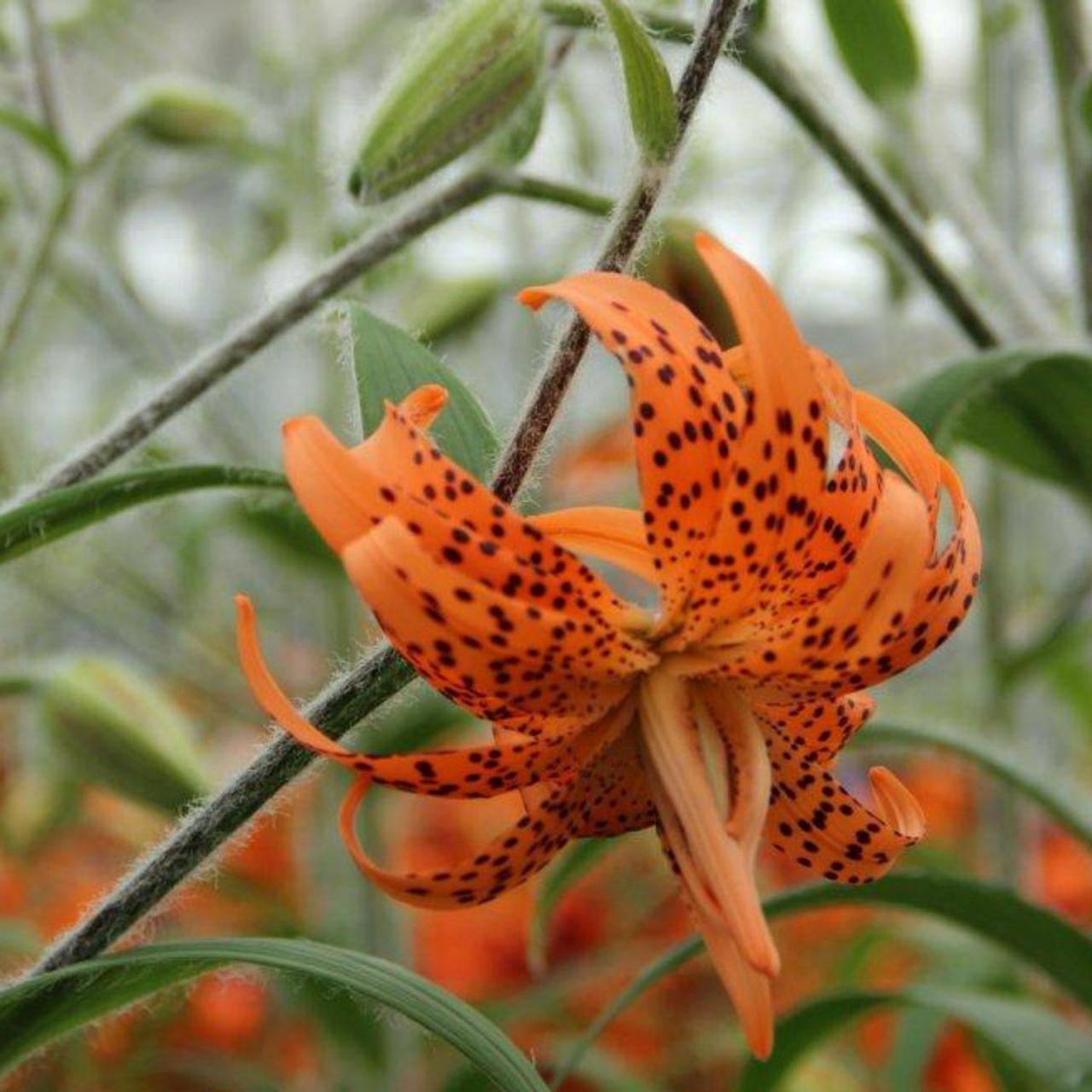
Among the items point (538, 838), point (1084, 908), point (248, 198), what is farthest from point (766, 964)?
point (1084, 908)

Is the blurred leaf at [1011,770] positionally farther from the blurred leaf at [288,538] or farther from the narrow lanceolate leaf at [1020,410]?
the blurred leaf at [288,538]

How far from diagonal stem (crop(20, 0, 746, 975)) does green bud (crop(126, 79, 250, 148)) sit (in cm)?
52

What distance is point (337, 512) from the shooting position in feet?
1.18

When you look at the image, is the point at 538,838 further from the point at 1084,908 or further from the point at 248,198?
the point at 1084,908

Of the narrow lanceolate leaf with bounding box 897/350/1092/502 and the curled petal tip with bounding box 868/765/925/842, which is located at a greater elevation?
the narrow lanceolate leaf with bounding box 897/350/1092/502

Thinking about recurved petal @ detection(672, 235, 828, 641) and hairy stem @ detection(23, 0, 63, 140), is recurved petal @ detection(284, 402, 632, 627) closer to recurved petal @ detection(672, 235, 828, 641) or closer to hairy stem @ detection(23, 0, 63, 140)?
recurved petal @ detection(672, 235, 828, 641)

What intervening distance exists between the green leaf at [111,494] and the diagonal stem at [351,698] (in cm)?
10

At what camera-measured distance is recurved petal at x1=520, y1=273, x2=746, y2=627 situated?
0.37 metres

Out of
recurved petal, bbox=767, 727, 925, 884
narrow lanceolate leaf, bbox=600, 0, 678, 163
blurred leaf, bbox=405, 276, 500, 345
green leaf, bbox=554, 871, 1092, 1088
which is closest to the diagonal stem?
narrow lanceolate leaf, bbox=600, 0, 678, 163

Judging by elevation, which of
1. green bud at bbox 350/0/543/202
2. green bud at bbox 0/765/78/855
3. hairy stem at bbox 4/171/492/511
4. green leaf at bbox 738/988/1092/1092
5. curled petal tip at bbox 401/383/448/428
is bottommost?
green leaf at bbox 738/988/1092/1092

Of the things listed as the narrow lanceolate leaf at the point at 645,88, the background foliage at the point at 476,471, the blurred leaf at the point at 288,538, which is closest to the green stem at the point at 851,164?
the background foliage at the point at 476,471

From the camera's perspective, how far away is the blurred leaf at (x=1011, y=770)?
0.65m

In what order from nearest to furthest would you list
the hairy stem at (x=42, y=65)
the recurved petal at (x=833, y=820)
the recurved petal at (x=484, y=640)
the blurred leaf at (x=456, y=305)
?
the recurved petal at (x=484, y=640), the recurved petal at (x=833, y=820), the hairy stem at (x=42, y=65), the blurred leaf at (x=456, y=305)

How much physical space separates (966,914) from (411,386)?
0.32m
